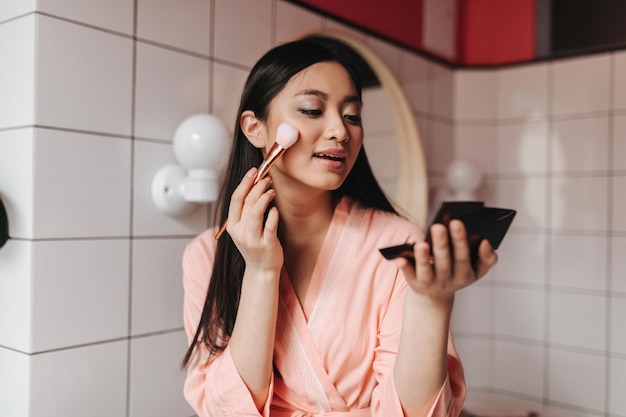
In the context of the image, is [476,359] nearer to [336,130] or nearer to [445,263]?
[336,130]

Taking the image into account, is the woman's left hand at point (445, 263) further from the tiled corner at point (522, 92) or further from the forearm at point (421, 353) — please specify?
the tiled corner at point (522, 92)

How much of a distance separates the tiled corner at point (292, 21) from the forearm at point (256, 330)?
2.03 ft

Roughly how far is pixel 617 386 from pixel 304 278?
0.91m

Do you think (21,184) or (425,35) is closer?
(21,184)

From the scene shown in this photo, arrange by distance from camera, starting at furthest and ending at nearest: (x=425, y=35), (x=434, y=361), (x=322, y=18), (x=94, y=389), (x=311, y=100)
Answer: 1. (x=425, y=35)
2. (x=322, y=18)
3. (x=94, y=389)
4. (x=311, y=100)
5. (x=434, y=361)

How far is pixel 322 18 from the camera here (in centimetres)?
136

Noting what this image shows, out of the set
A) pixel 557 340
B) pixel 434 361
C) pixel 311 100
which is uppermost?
pixel 311 100

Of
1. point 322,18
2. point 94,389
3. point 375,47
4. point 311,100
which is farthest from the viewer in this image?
point 375,47

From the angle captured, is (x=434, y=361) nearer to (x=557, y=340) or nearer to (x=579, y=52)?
(x=557, y=340)

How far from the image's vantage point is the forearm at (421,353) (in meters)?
0.67

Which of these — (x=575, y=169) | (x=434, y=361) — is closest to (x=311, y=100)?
(x=434, y=361)

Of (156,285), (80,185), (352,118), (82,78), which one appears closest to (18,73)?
(82,78)

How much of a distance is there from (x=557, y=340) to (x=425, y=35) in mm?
908

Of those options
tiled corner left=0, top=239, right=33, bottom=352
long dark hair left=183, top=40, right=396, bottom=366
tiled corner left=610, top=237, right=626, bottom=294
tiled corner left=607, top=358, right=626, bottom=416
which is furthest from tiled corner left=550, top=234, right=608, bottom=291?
tiled corner left=0, top=239, right=33, bottom=352
